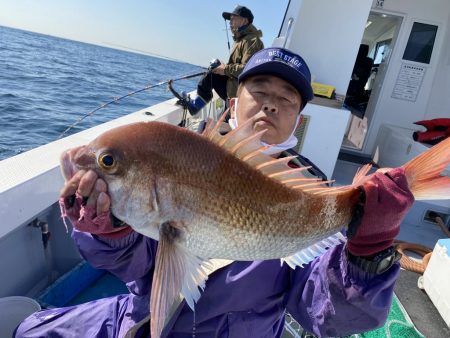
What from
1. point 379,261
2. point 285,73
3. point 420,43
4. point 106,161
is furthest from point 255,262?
point 420,43

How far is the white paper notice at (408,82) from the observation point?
727cm

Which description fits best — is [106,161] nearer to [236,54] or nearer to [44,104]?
[236,54]

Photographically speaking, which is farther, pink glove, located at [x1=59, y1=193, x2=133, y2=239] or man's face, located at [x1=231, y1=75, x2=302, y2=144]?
man's face, located at [x1=231, y1=75, x2=302, y2=144]

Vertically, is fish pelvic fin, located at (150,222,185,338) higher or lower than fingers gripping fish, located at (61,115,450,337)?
lower

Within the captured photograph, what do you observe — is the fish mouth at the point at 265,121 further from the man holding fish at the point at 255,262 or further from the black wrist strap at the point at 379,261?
the black wrist strap at the point at 379,261

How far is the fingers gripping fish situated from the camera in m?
1.22

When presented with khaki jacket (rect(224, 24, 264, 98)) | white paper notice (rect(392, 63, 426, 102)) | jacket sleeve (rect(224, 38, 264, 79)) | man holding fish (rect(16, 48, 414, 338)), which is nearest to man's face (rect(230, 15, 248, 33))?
khaki jacket (rect(224, 24, 264, 98))

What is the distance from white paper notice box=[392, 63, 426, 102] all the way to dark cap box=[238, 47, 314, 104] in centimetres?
633

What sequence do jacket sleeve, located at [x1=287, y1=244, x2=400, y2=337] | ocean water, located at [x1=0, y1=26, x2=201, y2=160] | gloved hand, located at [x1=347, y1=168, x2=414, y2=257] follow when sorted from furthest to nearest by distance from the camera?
1. ocean water, located at [x1=0, y1=26, x2=201, y2=160]
2. jacket sleeve, located at [x1=287, y1=244, x2=400, y2=337]
3. gloved hand, located at [x1=347, y1=168, x2=414, y2=257]

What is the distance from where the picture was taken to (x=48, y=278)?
308 cm

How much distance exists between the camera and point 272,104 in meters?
1.99

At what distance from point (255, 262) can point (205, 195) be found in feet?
2.34

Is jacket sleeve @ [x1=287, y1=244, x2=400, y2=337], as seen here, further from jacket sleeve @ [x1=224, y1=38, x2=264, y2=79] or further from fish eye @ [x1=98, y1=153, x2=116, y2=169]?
jacket sleeve @ [x1=224, y1=38, x2=264, y2=79]

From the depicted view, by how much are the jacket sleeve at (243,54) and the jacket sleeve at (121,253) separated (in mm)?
4636
